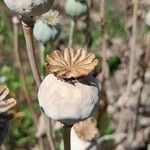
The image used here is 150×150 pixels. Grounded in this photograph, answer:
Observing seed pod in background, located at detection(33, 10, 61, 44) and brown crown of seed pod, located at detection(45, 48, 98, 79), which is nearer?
brown crown of seed pod, located at detection(45, 48, 98, 79)

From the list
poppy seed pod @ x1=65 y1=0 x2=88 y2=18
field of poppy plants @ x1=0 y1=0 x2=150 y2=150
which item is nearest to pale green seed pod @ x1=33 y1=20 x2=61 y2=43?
field of poppy plants @ x1=0 y1=0 x2=150 y2=150

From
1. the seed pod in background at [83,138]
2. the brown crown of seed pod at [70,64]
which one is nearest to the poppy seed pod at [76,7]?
the seed pod in background at [83,138]

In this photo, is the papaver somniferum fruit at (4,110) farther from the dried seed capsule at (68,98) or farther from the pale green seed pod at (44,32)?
the pale green seed pod at (44,32)

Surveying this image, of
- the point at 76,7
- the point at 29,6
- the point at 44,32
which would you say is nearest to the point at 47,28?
the point at 44,32

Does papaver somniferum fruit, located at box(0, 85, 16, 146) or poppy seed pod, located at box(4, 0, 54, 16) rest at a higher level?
poppy seed pod, located at box(4, 0, 54, 16)

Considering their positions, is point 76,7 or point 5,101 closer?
point 5,101

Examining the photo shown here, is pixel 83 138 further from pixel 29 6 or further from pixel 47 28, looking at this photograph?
pixel 29 6

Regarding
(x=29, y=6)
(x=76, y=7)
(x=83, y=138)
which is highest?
(x=29, y=6)

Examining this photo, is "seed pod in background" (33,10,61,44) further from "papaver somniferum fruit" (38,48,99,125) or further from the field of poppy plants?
"papaver somniferum fruit" (38,48,99,125)

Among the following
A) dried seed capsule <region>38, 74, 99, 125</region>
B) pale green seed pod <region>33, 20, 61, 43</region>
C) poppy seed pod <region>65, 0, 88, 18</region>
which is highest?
dried seed capsule <region>38, 74, 99, 125</region>
